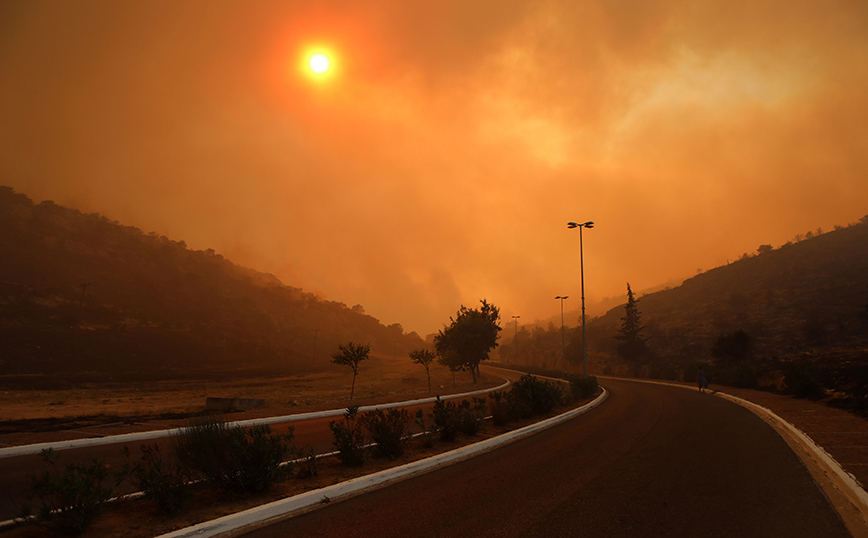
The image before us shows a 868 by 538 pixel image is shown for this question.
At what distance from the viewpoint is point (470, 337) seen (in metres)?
47.7

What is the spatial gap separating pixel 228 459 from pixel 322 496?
66.7 inches

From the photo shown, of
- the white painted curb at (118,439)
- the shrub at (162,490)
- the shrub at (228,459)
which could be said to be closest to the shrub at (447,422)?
the shrub at (228,459)

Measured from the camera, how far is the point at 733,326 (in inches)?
2520

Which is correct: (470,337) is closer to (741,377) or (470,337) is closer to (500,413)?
(741,377)

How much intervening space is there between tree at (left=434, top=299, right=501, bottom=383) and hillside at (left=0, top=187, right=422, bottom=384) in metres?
49.4

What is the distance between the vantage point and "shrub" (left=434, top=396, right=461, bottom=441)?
11.2m

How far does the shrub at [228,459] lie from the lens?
6.80m

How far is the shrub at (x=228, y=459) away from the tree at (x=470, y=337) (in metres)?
41.4

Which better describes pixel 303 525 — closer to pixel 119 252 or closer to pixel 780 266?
pixel 780 266

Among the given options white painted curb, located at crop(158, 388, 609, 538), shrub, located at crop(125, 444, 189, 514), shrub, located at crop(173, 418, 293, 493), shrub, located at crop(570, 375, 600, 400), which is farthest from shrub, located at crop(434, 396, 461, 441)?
shrub, located at crop(570, 375, 600, 400)

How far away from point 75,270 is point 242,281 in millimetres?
66771

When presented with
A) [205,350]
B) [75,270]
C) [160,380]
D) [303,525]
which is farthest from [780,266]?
[75,270]

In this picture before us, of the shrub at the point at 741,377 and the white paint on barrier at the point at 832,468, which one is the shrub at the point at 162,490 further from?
the shrub at the point at 741,377

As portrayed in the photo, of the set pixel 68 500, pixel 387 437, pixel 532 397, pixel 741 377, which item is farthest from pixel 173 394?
pixel 741 377
